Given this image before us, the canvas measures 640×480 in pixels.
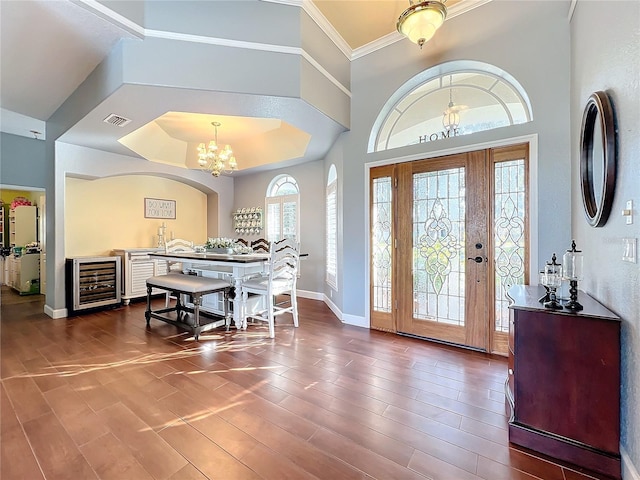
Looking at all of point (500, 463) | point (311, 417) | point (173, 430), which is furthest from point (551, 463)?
point (173, 430)

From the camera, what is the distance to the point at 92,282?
4.59m

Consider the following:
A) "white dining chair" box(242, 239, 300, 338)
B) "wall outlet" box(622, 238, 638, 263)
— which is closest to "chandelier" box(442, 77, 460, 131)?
"wall outlet" box(622, 238, 638, 263)

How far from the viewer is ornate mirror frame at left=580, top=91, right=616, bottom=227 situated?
5.24 feet

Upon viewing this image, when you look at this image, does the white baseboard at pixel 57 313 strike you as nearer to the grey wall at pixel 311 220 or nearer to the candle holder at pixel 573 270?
the grey wall at pixel 311 220

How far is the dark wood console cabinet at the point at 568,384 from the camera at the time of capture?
1464mm

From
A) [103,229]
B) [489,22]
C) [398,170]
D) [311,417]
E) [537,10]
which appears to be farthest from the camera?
[103,229]

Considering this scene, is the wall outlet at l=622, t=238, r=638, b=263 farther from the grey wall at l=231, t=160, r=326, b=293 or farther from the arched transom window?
the grey wall at l=231, t=160, r=326, b=293

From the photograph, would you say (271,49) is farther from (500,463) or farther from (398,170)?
(500,463)

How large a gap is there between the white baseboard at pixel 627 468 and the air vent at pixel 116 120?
511cm

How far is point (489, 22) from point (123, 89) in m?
3.74

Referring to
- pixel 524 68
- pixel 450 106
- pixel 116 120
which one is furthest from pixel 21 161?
pixel 524 68

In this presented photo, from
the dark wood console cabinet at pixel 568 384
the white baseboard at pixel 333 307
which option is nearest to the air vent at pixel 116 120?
the white baseboard at pixel 333 307

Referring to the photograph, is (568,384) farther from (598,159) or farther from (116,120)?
(116,120)

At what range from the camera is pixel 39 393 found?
2197 millimetres
